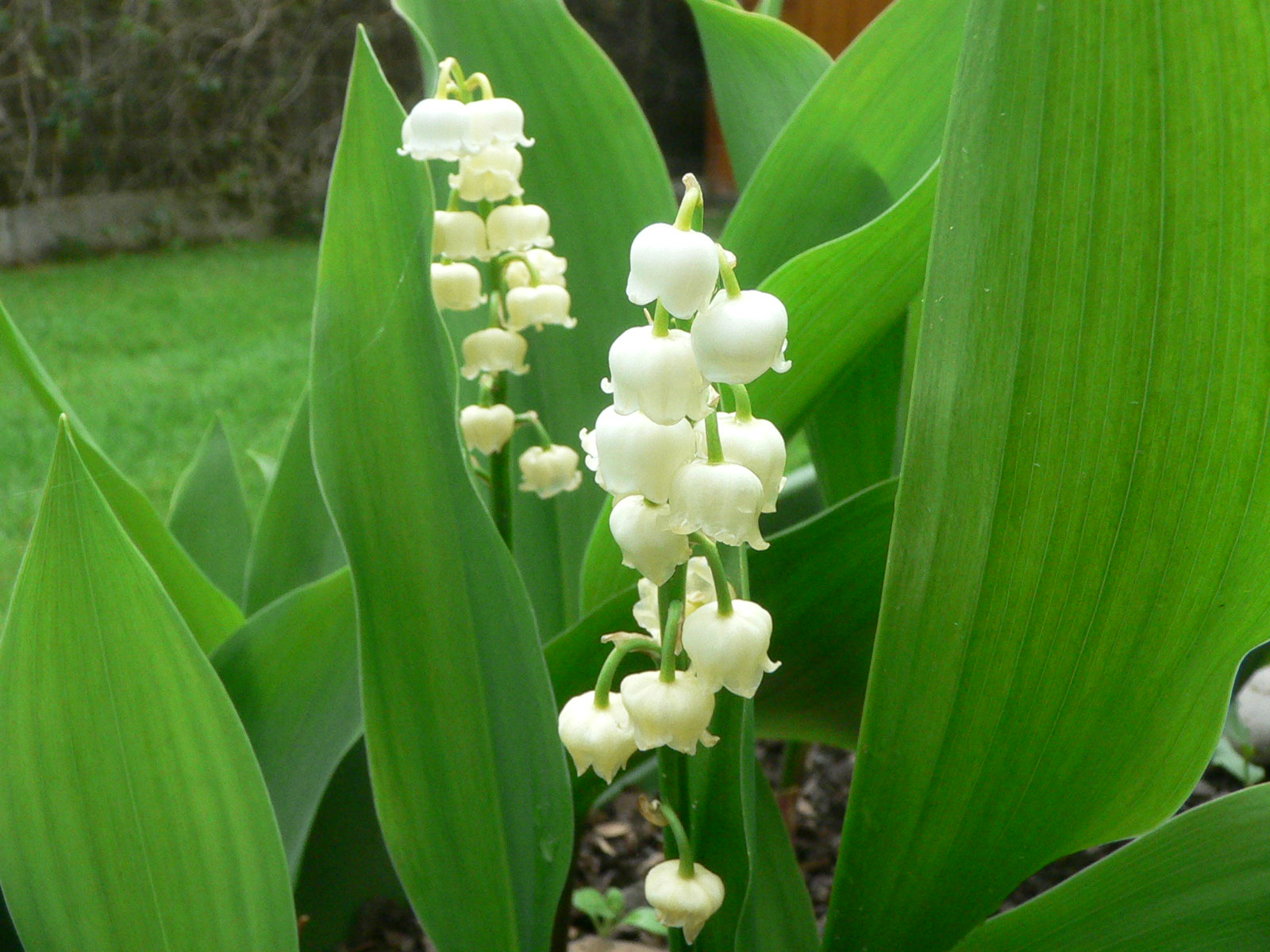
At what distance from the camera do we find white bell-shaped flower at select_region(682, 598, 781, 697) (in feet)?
1.40

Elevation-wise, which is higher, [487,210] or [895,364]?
[487,210]

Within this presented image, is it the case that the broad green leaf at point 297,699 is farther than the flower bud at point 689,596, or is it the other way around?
the broad green leaf at point 297,699

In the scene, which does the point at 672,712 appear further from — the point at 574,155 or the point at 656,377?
the point at 574,155

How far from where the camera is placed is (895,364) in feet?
2.87

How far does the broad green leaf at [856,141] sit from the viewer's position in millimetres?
769

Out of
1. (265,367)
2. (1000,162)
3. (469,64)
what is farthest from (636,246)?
(265,367)

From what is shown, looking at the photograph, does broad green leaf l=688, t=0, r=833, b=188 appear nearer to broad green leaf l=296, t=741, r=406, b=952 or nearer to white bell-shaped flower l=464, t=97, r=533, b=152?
white bell-shaped flower l=464, t=97, r=533, b=152

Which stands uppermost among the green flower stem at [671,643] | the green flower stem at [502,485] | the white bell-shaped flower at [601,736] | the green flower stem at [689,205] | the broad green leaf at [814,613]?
the green flower stem at [689,205]

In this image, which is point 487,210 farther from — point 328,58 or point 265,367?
point 328,58

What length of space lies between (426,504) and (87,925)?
0.26 meters

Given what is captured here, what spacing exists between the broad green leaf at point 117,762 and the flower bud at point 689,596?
220 millimetres

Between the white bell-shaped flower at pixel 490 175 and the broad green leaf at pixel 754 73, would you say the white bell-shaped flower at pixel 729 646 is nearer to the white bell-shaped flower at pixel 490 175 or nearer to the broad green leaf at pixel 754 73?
the white bell-shaped flower at pixel 490 175

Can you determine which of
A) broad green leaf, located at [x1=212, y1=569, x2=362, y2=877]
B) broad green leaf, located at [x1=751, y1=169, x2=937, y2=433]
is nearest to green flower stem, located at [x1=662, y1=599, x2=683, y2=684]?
broad green leaf, located at [x1=751, y1=169, x2=937, y2=433]

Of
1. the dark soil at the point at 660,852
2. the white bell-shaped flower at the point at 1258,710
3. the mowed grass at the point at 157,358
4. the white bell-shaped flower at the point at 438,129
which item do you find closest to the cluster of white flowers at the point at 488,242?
the white bell-shaped flower at the point at 438,129
